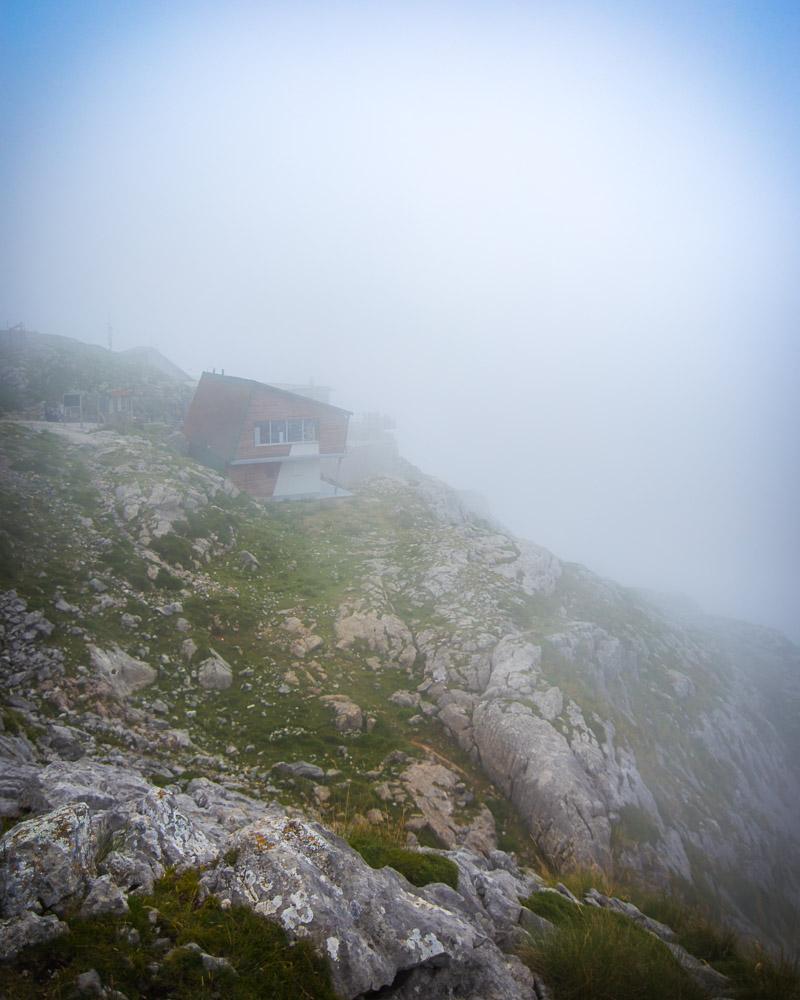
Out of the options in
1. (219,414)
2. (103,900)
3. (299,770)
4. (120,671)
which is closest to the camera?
(103,900)

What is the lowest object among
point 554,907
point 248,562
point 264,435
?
point 248,562

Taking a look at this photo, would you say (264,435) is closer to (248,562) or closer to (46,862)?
(248,562)

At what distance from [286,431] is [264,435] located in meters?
1.77

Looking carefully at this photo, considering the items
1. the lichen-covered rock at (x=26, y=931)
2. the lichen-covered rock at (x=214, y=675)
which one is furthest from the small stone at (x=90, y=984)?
the lichen-covered rock at (x=214, y=675)

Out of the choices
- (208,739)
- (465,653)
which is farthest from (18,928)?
(465,653)

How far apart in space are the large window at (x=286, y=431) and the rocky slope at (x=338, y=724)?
6102mm

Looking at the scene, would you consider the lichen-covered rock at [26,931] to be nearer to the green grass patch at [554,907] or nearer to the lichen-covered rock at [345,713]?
the green grass patch at [554,907]

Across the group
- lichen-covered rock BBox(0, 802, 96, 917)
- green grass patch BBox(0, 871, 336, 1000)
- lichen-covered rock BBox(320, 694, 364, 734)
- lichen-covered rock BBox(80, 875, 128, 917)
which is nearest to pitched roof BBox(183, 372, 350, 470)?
lichen-covered rock BBox(320, 694, 364, 734)

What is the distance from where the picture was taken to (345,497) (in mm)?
37219

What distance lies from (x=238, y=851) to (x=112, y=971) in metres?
2.10

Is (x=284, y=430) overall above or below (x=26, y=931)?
above

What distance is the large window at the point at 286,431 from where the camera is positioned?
→ 3491 cm

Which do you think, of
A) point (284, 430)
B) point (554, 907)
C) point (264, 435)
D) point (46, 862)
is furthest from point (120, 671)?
point (284, 430)

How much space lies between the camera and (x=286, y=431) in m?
36.1
